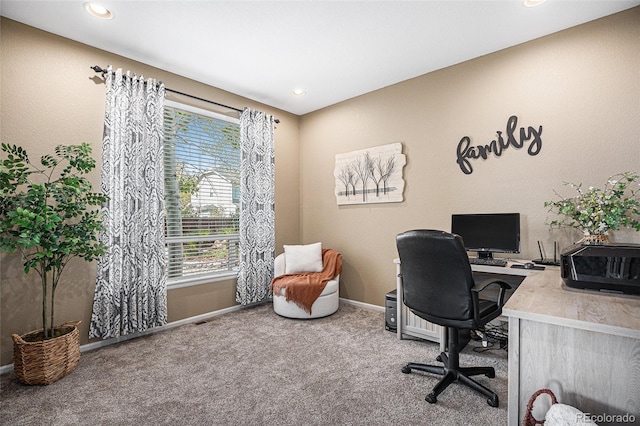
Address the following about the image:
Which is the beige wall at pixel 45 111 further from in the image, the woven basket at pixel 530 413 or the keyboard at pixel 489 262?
the keyboard at pixel 489 262

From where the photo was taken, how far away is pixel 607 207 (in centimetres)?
227

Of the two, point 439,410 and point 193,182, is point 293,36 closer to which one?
point 193,182

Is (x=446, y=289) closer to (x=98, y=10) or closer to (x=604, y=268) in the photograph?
(x=604, y=268)

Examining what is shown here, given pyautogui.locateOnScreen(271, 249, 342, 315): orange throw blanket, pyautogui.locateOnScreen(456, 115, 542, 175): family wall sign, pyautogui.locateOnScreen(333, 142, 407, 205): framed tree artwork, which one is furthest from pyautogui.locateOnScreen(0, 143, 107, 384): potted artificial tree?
pyautogui.locateOnScreen(456, 115, 542, 175): family wall sign

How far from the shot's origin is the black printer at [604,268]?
1501mm

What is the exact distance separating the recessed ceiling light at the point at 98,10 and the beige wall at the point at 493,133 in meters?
2.71

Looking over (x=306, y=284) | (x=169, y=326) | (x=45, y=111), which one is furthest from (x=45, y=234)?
(x=306, y=284)

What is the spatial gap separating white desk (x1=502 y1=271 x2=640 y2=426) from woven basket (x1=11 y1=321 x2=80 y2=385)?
2914 mm

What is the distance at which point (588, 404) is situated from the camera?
122cm

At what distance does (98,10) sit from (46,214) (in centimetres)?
161

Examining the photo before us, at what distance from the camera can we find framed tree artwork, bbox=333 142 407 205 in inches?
145

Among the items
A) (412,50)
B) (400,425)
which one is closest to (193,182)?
(412,50)

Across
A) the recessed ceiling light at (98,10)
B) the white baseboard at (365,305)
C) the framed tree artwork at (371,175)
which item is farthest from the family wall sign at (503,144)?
the recessed ceiling light at (98,10)

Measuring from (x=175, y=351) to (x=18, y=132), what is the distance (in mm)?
2212
